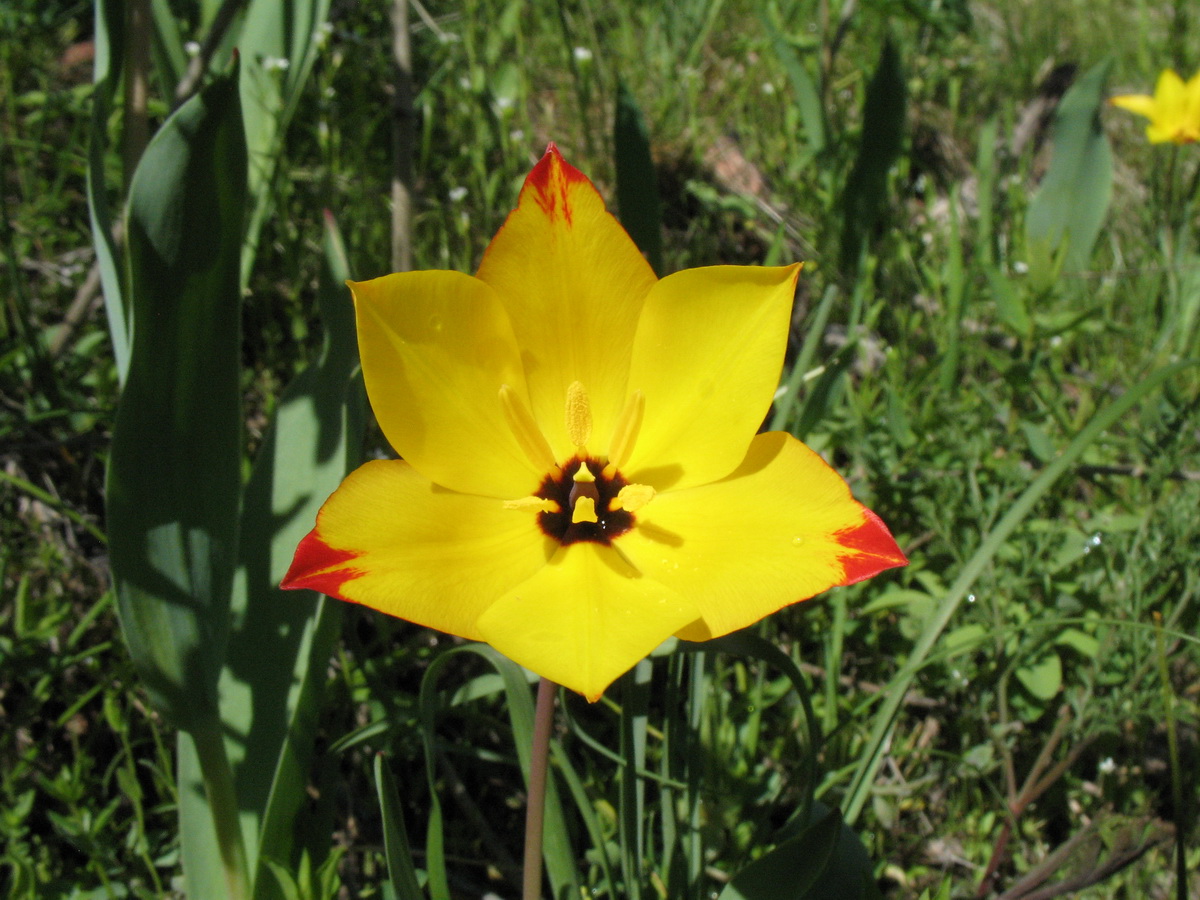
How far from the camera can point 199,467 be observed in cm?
124

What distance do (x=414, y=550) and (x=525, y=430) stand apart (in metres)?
0.24

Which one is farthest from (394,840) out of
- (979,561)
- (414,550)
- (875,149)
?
(875,149)

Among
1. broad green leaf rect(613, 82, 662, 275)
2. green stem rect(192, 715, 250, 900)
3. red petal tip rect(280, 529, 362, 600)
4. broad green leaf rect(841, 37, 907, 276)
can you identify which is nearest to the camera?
red petal tip rect(280, 529, 362, 600)

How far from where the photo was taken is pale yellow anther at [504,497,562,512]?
109 cm

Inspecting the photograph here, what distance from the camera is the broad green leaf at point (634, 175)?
60.8 inches

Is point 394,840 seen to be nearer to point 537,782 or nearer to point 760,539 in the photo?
point 537,782

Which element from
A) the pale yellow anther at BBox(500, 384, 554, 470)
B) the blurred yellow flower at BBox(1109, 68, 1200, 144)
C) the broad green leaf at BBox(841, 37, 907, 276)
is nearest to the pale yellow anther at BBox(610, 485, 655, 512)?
the pale yellow anther at BBox(500, 384, 554, 470)

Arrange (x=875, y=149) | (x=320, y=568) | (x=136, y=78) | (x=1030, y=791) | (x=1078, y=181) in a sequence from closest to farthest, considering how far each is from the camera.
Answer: (x=320, y=568) → (x=136, y=78) → (x=1030, y=791) → (x=875, y=149) → (x=1078, y=181)

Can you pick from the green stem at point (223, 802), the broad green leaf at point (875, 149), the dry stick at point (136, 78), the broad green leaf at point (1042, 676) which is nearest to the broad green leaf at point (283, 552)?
the green stem at point (223, 802)

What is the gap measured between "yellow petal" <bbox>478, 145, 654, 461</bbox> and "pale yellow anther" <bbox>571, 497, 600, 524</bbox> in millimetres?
137

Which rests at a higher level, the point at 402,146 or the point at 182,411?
the point at 402,146

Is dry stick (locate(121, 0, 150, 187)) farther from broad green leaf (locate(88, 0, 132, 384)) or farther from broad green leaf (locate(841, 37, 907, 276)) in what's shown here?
broad green leaf (locate(841, 37, 907, 276))

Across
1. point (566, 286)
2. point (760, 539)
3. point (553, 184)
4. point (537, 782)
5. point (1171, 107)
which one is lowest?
point (537, 782)

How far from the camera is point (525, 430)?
118cm
